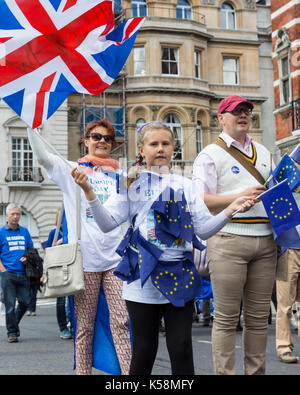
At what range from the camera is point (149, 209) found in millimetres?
4062

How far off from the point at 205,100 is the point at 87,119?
6.84 meters

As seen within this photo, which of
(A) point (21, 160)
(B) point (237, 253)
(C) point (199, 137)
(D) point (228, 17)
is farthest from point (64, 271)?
(D) point (228, 17)

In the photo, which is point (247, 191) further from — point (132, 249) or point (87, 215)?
point (87, 215)

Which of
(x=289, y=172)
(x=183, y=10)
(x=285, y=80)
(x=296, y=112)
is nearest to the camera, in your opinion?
(x=289, y=172)

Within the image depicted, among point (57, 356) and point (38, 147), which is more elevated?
point (38, 147)

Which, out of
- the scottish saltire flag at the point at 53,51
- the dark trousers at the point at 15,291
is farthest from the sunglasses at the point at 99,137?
the dark trousers at the point at 15,291

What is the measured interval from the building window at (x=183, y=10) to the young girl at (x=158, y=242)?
115 ft

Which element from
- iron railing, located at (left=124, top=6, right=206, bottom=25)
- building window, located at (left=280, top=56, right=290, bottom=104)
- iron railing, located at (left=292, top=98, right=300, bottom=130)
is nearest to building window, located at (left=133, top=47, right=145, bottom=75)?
iron railing, located at (left=124, top=6, right=206, bottom=25)

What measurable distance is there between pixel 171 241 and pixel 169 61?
34.0 metres

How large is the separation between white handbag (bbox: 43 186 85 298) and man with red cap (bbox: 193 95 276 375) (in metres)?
0.93

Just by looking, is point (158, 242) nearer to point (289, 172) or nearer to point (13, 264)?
point (289, 172)

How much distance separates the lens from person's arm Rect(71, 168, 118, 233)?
13.1ft

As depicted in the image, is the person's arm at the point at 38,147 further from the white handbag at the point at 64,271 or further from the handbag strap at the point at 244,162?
the handbag strap at the point at 244,162

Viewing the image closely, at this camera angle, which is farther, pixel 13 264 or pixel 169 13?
pixel 169 13
